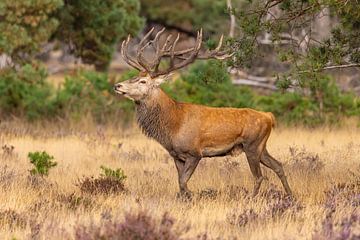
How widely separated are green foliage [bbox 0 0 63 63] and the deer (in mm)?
8725

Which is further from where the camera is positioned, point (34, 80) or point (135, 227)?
point (34, 80)

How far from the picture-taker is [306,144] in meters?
17.4

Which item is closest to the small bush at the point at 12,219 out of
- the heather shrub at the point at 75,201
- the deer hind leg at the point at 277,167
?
the heather shrub at the point at 75,201

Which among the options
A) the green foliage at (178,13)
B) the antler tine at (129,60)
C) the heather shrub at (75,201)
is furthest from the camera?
the green foliage at (178,13)

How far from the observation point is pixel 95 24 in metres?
23.7

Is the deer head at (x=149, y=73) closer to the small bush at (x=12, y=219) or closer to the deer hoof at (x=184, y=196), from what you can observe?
the deer hoof at (x=184, y=196)

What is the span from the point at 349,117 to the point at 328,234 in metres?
12.6

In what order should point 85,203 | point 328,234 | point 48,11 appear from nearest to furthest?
1. point 328,234
2. point 85,203
3. point 48,11

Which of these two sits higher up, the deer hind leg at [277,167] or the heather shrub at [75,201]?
the deer hind leg at [277,167]

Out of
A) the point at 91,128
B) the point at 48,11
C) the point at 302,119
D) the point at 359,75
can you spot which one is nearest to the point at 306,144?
the point at 302,119

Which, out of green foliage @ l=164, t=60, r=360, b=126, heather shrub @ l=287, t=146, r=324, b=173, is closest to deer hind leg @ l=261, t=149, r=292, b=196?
heather shrub @ l=287, t=146, r=324, b=173

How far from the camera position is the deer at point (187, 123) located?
11484mm

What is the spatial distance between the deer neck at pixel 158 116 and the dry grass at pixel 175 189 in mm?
→ 726

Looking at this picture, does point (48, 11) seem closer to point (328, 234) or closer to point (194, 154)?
point (194, 154)
